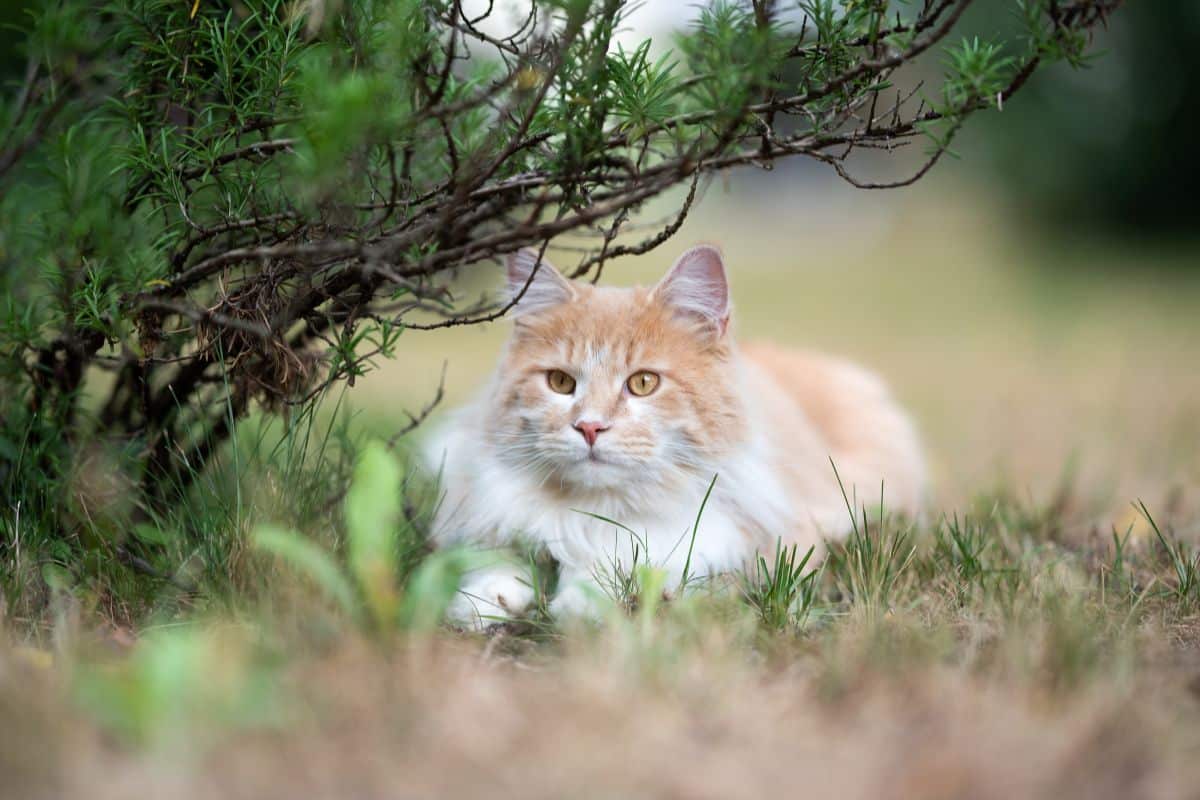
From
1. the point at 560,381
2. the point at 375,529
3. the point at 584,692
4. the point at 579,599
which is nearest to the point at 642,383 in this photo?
the point at 560,381

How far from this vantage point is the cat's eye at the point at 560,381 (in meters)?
2.45

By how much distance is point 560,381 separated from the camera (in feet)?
8.07

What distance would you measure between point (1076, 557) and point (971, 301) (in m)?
8.51

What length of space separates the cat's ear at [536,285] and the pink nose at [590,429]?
0.42 m

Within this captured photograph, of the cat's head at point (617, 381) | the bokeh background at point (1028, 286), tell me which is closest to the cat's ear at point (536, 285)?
the cat's head at point (617, 381)

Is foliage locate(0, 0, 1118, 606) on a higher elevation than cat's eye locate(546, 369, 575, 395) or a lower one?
higher

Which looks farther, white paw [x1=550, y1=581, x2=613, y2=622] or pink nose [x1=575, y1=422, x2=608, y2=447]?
pink nose [x1=575, y1=422, x2=608, y2=447]

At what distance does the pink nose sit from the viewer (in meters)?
2.24

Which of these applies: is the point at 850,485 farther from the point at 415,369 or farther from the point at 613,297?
the point at 415,369

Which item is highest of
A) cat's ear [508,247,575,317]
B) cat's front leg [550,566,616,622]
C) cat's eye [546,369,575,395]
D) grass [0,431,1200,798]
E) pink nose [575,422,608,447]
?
cat's ear [508,247,575,317]

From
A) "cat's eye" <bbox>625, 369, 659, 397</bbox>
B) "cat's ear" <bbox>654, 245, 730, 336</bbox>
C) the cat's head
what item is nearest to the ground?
the cat's head

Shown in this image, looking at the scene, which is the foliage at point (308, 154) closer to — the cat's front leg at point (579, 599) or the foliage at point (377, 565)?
the foliage at point (377, 565)

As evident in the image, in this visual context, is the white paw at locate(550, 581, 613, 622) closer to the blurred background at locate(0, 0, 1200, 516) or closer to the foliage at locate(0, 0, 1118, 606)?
the foliage at locate(0, 0, 1118, 606)

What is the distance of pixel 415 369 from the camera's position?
23.5ft
